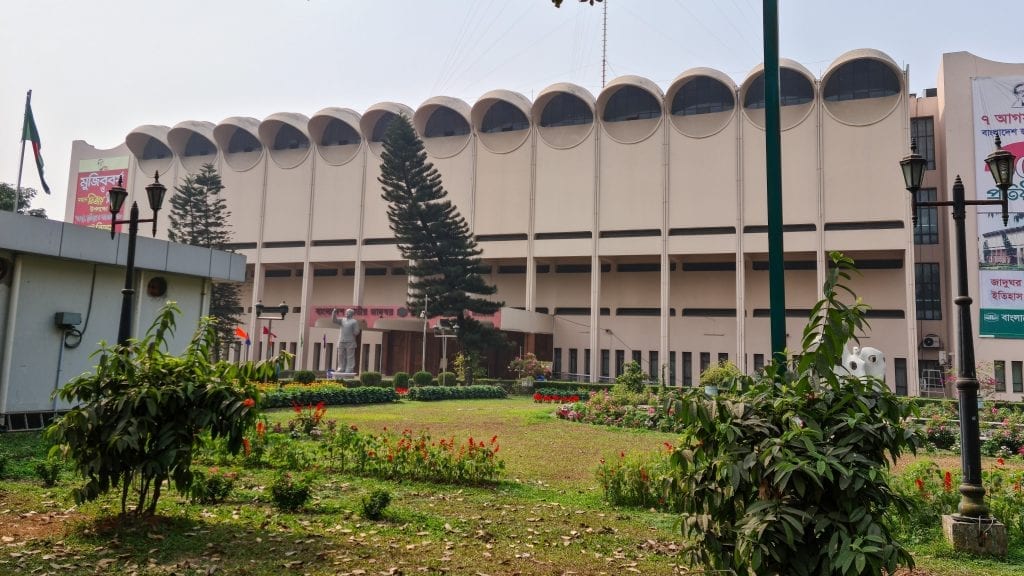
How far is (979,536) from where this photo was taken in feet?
19.3

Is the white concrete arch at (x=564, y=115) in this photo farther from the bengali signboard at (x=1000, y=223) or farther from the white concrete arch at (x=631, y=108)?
the bengali signboard at (x=1000, y=223)

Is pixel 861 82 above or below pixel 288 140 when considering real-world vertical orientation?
above

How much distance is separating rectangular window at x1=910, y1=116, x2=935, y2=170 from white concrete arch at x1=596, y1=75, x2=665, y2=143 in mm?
14645

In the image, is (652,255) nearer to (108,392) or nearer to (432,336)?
(432,336)

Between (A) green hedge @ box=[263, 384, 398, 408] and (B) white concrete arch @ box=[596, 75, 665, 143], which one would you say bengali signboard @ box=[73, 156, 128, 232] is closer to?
(B) white concrete arch @ box=[596, 75, 665, 143]

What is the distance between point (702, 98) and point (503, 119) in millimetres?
12376

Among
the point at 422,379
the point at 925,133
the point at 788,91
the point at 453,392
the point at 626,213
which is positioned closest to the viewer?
the point at 453,392

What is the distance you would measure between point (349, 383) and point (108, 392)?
21886mm

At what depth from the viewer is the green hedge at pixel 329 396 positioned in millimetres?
18734

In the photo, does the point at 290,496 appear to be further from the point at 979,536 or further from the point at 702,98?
the point at 702,98

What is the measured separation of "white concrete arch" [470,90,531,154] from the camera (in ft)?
137

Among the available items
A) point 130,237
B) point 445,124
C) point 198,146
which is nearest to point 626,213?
point 445,124

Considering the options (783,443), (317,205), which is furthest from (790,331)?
(783,443)

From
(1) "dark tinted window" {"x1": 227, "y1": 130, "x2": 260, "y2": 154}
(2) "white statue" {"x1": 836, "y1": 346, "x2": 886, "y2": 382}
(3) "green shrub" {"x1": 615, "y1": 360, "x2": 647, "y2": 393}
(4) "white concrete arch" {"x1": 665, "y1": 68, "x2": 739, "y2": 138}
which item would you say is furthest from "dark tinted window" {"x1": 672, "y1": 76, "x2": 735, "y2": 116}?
(1) "dark tinted window" {"x1": 227, "y1": 130, "x2": 260, "y2": 154}
